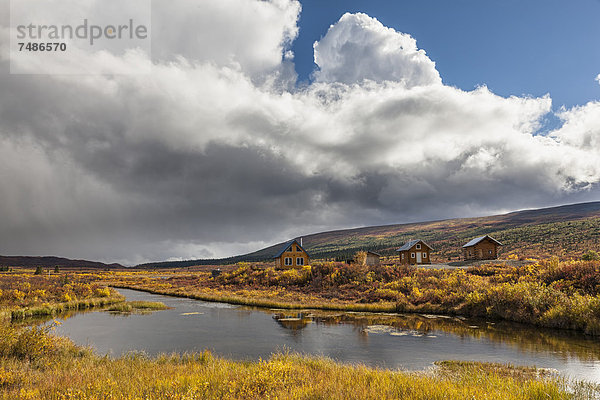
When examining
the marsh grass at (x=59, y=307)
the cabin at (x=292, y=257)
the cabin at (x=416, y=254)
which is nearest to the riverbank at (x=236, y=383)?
the marsh grass at (x=59, y=307)

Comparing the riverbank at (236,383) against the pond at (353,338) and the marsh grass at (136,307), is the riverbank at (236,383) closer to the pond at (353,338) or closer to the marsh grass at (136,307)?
the pond at (353,338)

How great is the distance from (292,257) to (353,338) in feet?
171

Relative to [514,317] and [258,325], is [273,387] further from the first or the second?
[514,317]

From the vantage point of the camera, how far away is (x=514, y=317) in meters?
25.4

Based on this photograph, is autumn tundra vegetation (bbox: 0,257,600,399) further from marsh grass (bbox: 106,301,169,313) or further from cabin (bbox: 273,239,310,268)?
cabin (bbox: 273,239,310,268)

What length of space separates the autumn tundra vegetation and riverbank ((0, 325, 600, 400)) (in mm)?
42

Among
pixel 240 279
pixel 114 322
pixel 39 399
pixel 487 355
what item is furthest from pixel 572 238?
pixel 39 399

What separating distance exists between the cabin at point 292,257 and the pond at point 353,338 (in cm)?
4078

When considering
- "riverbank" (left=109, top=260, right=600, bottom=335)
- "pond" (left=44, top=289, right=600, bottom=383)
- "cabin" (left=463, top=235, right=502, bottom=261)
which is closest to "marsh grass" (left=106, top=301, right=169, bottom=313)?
"pond" (left=44, top=289, right=600, bottom=383)

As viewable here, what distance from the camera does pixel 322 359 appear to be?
13602mm

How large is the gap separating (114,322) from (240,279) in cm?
3739

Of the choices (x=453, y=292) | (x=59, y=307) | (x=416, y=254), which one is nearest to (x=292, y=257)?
(x=416, y=254)

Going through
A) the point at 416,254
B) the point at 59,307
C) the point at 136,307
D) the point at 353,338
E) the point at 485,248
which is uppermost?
the point at 485,248

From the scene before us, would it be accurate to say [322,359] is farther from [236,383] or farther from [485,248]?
[485,248]
